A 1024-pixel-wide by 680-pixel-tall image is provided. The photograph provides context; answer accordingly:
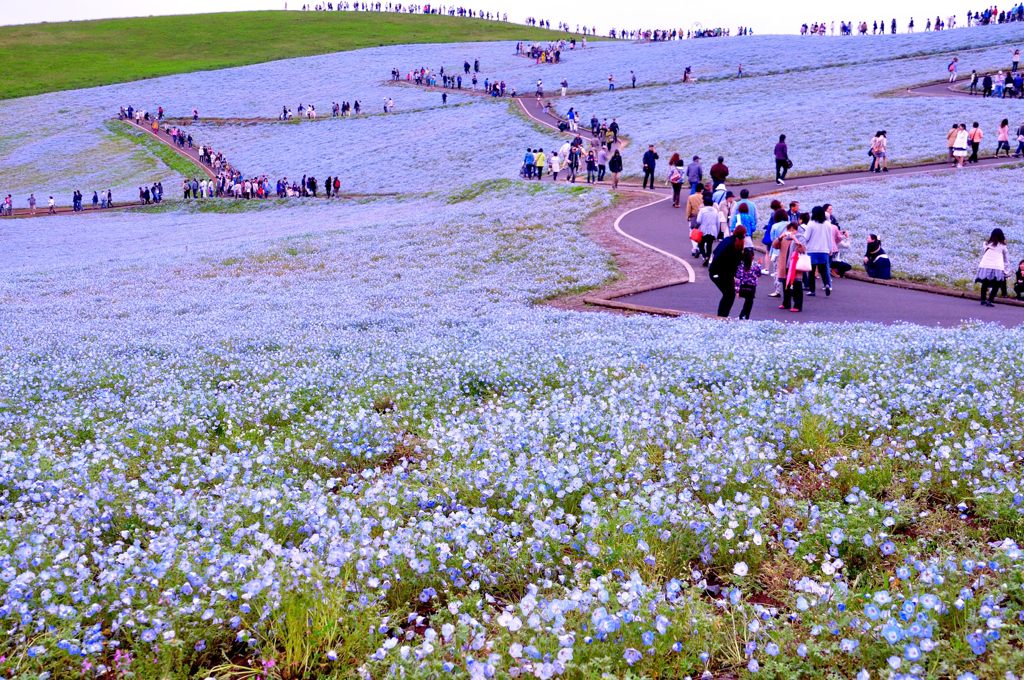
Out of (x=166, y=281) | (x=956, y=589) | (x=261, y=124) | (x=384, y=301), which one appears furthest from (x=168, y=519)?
(x=261, y=124)

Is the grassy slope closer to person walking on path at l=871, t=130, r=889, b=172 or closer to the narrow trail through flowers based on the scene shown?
person walking on path at l=871, t=130, r=889, b=172

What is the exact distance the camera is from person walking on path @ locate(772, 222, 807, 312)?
17.3 metres

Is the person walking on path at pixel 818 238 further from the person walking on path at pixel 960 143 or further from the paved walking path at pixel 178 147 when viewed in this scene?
the paved walking path at pixel 178 147

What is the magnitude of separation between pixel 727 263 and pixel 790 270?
260cm

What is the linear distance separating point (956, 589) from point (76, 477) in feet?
19.8

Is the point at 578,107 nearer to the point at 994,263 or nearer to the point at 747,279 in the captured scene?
the point at 994,263

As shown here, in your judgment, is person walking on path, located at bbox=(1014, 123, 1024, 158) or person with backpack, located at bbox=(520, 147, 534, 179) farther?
person with backpack, located at bbox=(520, 147, 534, 179)

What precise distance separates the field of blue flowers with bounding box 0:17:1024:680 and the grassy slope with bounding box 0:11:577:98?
10466cm

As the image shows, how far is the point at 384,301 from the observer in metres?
20.4

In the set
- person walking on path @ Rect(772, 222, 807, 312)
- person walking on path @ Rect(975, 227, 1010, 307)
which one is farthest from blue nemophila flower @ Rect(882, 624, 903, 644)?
person walking on path @ Rect(975, 227, 1010, 307)

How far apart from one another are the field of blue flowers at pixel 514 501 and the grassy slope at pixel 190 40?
343 feet

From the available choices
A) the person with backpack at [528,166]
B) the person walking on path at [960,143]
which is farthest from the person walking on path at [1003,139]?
the person with backpack at [528,166]

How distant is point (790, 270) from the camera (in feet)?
57.2

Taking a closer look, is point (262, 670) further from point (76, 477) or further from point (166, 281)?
point (166, 281)
